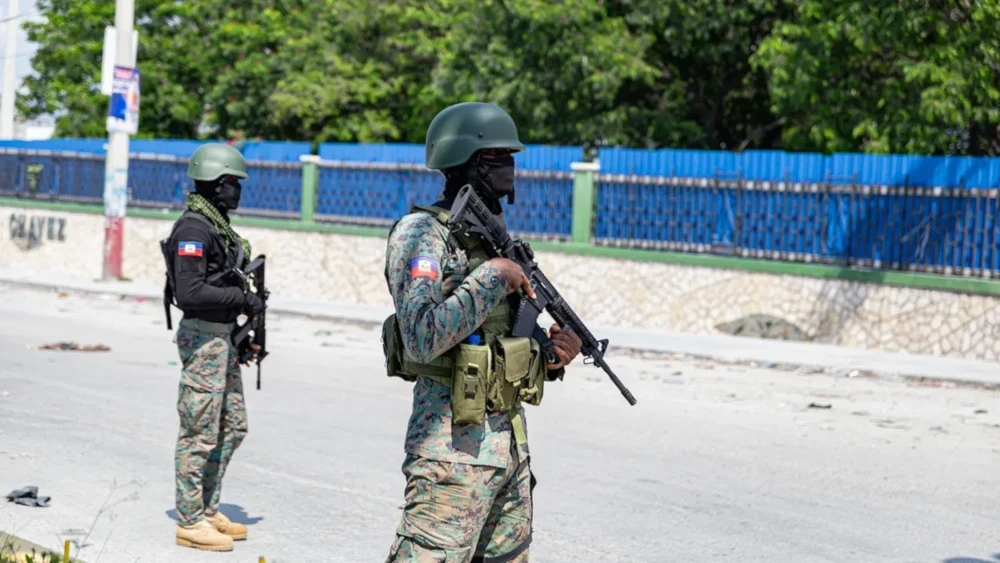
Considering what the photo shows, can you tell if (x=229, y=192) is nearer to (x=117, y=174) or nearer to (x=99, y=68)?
(x=117, y=174)

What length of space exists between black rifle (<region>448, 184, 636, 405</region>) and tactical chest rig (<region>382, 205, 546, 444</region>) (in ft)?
0.11

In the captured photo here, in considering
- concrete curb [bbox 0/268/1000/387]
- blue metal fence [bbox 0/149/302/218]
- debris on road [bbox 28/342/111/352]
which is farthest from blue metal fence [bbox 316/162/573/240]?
debris on road [bbox 28/342/111/352]

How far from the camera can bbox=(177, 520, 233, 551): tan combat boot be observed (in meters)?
6.58

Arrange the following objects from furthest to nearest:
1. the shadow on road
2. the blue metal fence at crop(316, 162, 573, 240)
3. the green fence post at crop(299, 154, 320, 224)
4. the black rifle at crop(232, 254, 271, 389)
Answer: the green fence post at crop(299, 154, 320, 224), the blue metal fence at crop(316, 162, 573, 240), the shadow on road, the black rifle at crop(232, 254, 271, 389)

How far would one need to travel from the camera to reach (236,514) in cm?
739

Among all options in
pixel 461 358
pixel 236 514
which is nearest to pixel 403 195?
pixel 236 514

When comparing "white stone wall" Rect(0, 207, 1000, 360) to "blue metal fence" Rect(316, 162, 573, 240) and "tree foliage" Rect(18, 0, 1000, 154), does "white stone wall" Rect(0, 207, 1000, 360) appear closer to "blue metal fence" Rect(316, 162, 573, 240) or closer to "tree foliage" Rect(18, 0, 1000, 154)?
"blue metal fence" Rect(316, 162, 573, 240)

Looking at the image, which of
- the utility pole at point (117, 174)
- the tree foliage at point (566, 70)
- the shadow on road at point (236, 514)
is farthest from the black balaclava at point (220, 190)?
the utility pole at point (117, 174)

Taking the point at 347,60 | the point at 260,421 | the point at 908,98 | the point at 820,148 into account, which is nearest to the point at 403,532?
the point at 260,421

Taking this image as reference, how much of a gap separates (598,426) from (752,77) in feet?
50.2

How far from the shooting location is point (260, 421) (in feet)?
33.8

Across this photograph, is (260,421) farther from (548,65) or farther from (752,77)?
(752,77)

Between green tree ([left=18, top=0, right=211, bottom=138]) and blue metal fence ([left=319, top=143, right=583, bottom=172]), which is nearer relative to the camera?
blue metal fence ([left=319, top=143, right=583, bottom=172])

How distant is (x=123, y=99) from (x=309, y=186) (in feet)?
10.4
